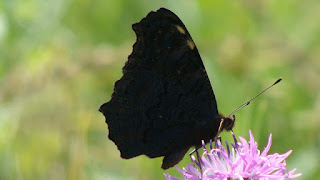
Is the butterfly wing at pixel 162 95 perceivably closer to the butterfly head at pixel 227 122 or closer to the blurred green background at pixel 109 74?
the butterfly head at pixel 227 122

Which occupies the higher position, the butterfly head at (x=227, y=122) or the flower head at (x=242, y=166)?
the butterfly head at (x=227, y=122)

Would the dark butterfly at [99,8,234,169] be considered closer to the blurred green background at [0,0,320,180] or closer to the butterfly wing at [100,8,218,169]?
the butterfly wing at [100,8,218,169]

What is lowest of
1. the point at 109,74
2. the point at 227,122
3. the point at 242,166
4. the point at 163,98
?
the point at 242,166

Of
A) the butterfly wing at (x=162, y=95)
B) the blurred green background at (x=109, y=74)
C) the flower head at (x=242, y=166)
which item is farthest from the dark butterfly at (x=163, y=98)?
the blurred green background at (x=109, y=74)

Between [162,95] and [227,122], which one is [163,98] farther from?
[227,122]

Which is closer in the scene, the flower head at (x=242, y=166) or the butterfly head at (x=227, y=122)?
the flower head at (x=242, y=166)

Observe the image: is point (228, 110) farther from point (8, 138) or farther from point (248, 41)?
point (8, 138)

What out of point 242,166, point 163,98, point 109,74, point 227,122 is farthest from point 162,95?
point 109,74
